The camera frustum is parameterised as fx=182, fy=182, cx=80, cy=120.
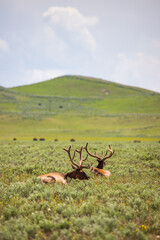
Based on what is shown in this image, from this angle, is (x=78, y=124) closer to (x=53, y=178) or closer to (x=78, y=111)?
(x=78, y=111)

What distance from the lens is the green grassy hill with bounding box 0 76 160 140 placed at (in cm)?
5338

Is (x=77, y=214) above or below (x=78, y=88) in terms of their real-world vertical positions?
below

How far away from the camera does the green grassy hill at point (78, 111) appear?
53375mm

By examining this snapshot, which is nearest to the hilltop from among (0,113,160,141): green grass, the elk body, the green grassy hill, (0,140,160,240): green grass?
the green grassy hill

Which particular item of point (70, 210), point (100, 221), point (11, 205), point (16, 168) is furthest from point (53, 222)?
point (16, 168)

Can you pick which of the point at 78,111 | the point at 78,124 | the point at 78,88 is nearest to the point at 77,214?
the point at 78,124

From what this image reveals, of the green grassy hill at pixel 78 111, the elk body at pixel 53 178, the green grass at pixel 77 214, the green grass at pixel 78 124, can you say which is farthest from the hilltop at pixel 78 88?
the green grass at pixel 77 214

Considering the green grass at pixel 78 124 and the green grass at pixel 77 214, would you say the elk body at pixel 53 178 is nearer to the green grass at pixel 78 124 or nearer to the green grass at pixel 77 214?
the green grass at pixel 77 214

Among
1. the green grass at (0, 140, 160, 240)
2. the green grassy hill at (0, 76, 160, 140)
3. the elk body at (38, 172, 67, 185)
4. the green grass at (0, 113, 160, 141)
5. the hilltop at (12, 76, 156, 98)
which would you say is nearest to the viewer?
the green grass at (0, 140, 160, 240)

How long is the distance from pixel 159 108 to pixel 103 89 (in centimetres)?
3969

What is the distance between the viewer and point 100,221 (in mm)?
4383

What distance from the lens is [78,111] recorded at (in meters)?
84.9

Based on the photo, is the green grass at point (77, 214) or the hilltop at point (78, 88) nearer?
the green grass at point (77, 214)

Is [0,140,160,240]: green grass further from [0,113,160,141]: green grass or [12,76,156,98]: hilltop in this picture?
[12,76,156,98]: hilltop
